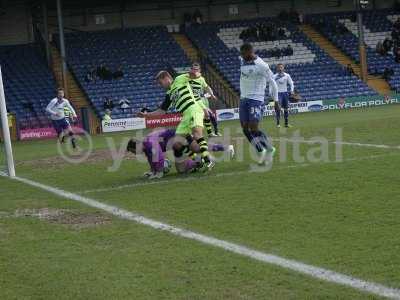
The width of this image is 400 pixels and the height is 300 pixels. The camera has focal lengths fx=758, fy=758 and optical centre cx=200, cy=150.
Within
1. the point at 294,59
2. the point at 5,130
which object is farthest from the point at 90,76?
the point at 5,130

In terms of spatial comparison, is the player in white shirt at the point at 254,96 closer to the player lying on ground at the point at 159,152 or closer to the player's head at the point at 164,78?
the player lying on ground at the point at 159,152

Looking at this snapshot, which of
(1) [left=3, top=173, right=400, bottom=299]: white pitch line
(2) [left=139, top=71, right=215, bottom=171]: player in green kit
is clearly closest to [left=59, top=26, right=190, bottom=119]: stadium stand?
(2) [left=139, top=71, right=215, bottom=171]: player in green kit

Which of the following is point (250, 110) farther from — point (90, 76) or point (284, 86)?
point (90, 76)

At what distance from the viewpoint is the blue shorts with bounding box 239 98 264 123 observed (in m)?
12.7

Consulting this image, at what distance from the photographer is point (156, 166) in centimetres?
1194

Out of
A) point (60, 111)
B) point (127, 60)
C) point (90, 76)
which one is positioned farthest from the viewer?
point (127, 60)

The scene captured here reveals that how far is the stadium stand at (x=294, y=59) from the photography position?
1512 inches

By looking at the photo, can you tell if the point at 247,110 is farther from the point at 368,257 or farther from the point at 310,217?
the point at 368,257

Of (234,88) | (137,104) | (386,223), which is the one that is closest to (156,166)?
(386,223)

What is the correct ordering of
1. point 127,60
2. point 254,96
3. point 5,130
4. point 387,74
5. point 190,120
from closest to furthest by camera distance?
point 190,120 < point 254,96 < point 5,130 < point 127,60 < point 387,74

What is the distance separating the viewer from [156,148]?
11930 mm

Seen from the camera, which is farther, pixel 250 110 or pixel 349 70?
pixel 349 70

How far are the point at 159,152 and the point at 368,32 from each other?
112 ft

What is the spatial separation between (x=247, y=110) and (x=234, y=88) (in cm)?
2446
